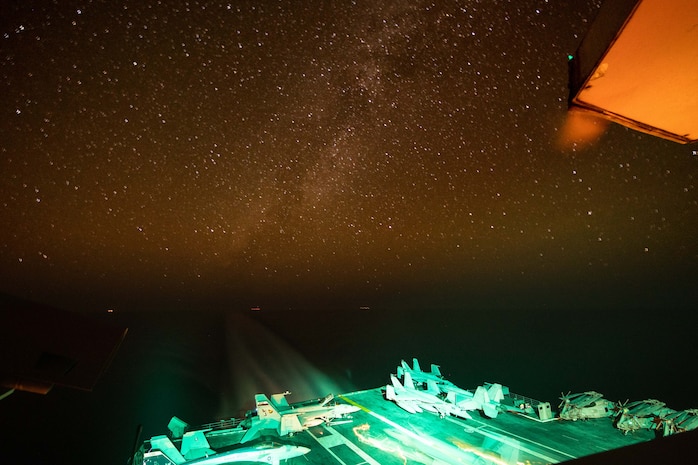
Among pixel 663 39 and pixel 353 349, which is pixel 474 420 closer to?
pixel 663 39

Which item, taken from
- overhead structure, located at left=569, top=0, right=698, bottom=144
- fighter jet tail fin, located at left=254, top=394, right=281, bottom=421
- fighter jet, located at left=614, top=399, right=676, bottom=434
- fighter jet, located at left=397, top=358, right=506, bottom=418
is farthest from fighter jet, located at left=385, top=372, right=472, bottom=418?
overhead structure, located at left=569, top=0, right=698, bottom=144

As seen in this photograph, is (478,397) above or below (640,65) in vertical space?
below

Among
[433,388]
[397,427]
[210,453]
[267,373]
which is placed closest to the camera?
[210,453]

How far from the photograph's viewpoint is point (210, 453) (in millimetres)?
12820

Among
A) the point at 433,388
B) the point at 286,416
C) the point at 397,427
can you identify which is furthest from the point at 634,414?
the point at 286,416

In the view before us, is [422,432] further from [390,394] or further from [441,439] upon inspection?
[390,394]

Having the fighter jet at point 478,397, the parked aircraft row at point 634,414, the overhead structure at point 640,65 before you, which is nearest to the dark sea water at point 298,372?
the fighter jet at point 478,397

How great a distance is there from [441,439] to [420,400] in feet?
16.2

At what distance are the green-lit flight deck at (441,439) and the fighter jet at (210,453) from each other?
0.22 m

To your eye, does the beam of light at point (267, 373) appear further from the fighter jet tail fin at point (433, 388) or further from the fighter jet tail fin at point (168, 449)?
the fighter jet tail fin at point (168, 449)

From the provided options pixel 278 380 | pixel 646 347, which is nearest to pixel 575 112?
pixel 278 380

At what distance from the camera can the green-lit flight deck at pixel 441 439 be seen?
12.7 metres

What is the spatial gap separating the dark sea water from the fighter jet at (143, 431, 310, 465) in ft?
57.6

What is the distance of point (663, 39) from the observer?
212cm
